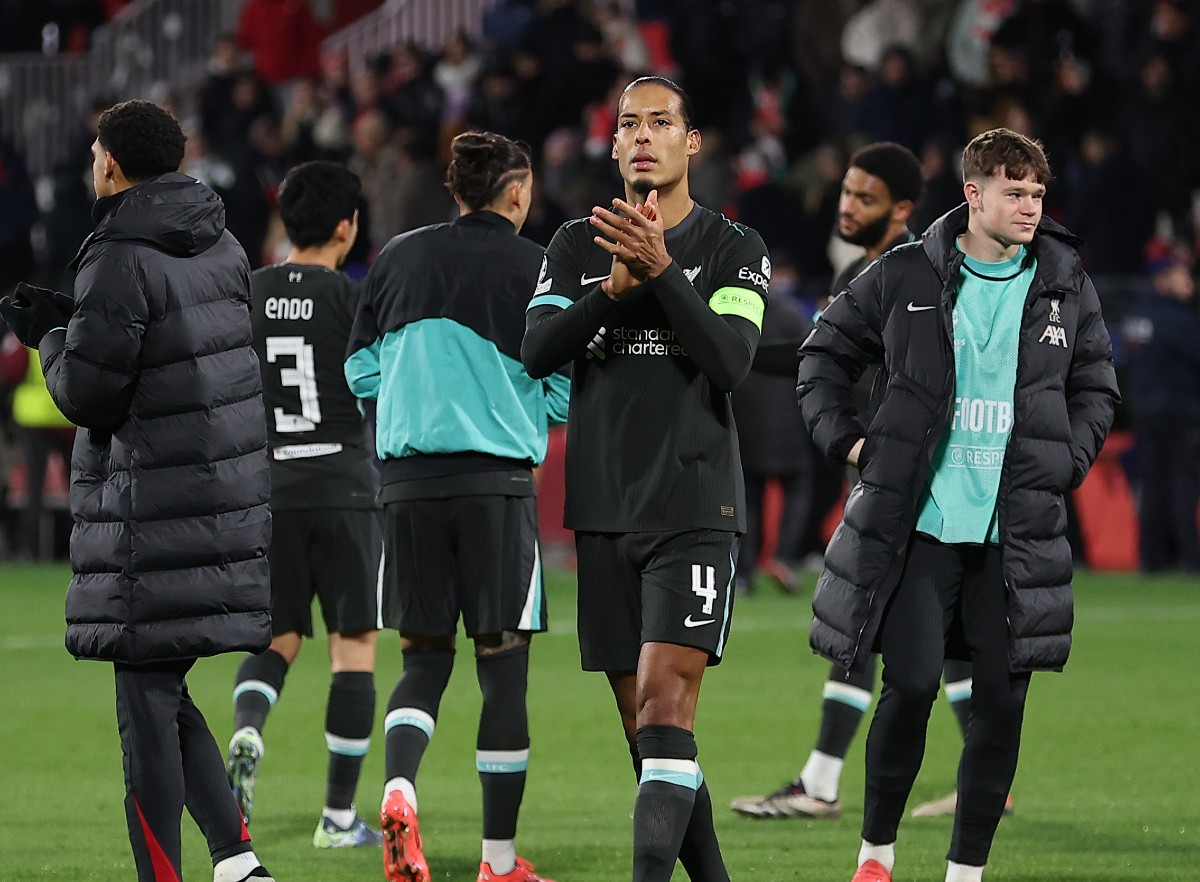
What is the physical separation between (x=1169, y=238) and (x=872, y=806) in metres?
13.1

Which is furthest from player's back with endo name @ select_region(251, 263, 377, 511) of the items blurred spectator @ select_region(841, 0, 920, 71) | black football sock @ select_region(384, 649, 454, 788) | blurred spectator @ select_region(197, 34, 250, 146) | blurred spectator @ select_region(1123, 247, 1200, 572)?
blurred spectator @ select_region(197, 34, 250, 146)

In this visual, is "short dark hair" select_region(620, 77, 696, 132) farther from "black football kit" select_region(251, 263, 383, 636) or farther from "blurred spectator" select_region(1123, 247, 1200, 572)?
"blurred spectator" select_region(1123, 247, 1200, 572)

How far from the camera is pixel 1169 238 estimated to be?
714 inches

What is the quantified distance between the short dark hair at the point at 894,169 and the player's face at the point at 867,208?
0.06 feet

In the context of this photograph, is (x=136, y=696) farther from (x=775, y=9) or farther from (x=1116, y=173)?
(x=775, y=9)

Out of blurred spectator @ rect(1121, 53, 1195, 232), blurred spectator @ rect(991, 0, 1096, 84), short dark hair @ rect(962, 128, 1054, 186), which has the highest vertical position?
blurred spectator @ rect(991, 0, 1096, 84)

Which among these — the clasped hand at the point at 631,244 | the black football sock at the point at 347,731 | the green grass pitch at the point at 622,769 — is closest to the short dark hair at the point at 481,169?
the clasped hand at the point at 631,244

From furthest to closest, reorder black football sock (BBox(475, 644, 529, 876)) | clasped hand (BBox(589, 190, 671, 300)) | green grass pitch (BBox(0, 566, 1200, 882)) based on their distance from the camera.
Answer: green grass pitch (BBox(0, 566, 1200, 882))
black football sock (BBox(475, 644, 529, 876))
clasped hand (BBox(589, 190, 671, 300))

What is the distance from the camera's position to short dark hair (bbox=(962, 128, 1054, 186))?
5.91 metres

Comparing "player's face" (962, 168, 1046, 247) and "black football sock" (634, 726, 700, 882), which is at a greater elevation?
"player's face" (962, 168, 1046, 247)

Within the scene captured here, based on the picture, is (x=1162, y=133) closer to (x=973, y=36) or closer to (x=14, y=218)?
(x=973, y=36)

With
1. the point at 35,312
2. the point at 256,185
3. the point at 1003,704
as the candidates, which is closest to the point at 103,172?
the point at 35,312

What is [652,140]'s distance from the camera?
5.57 m

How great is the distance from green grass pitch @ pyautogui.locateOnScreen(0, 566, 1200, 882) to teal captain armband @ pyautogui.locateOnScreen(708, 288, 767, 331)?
2068mm
